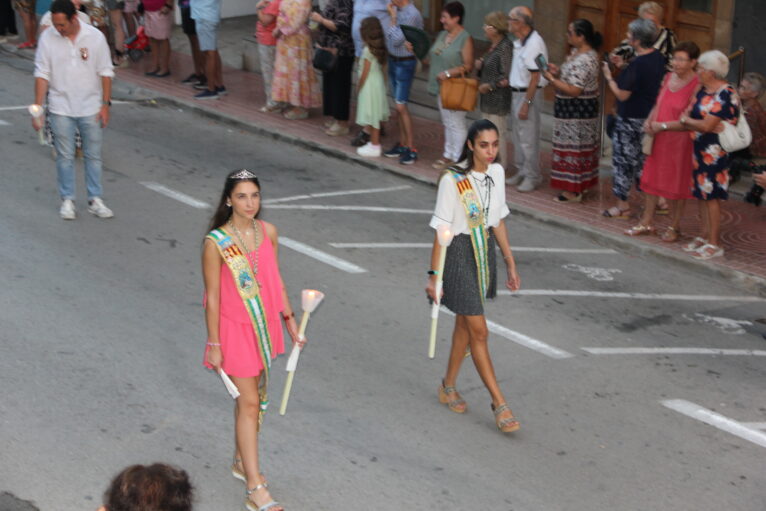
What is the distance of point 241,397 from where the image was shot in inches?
252

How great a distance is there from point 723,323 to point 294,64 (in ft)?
25.9

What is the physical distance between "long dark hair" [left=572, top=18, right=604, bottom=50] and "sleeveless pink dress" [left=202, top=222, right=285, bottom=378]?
640cm

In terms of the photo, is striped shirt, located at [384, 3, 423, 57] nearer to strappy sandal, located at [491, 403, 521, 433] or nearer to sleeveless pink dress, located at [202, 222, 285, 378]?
strappy sandal, located at [491, 403, 521, 433]

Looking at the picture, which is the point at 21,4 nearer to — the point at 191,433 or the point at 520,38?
the point at 520,38

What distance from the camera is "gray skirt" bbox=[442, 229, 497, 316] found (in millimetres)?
7340

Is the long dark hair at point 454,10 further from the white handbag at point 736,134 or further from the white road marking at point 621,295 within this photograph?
the white road marking at point 621,295

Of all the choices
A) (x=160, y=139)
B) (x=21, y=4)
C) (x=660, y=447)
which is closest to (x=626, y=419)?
(x=660, y=447)

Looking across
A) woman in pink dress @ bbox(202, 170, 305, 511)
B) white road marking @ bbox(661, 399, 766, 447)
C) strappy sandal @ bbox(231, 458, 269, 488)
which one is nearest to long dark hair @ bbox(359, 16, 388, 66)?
white road marking @ bbox(661, 399, 766, 447)

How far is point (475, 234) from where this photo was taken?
7355mm

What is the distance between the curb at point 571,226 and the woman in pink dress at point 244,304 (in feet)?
17.7

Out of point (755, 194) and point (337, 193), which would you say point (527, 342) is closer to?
point (755, 194)

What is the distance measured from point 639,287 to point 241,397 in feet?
16.2

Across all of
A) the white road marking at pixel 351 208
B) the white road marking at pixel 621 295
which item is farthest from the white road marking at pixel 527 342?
the white road marking at pixel 351 208

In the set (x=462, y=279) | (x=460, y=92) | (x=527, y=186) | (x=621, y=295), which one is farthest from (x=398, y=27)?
(x=462, y=279)
